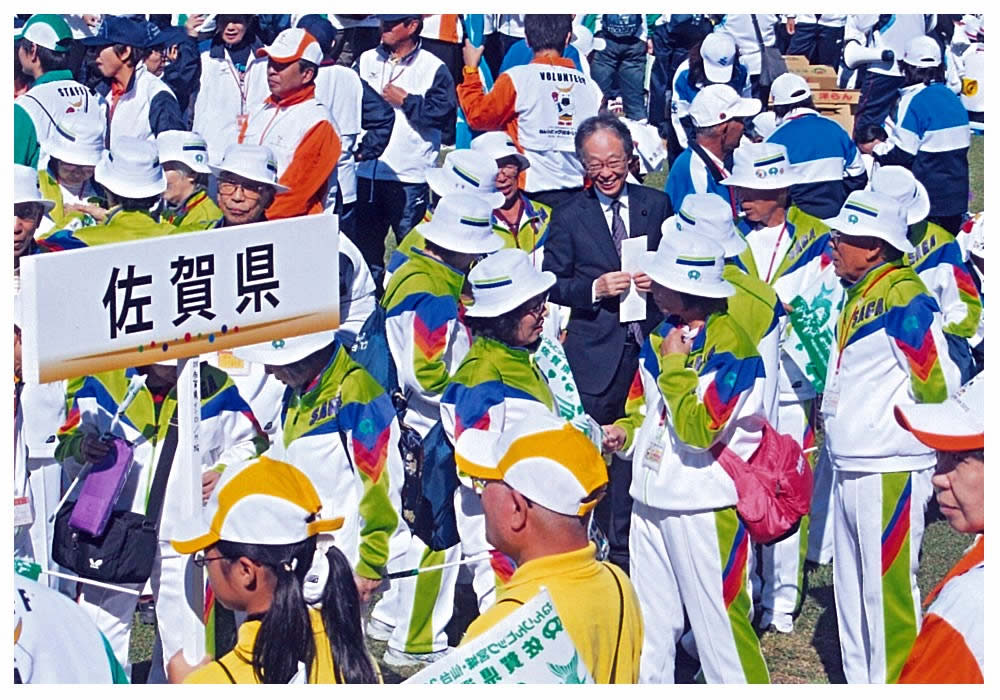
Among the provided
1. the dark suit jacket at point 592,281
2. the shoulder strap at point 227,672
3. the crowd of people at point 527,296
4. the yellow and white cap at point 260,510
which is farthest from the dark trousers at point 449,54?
the shoulder strap at point 227,672

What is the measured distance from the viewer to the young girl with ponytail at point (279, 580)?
561 centimetres

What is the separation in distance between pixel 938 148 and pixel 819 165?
59cm

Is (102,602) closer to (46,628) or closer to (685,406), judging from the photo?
(46,628)

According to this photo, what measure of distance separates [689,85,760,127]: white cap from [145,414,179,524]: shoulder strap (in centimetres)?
250

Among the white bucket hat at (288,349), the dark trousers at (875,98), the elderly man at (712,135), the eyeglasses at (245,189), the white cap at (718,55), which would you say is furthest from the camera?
the dark trousers at (875,98)

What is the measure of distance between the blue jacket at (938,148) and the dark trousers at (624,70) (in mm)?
1035

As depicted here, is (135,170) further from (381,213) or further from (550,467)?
(550,467)

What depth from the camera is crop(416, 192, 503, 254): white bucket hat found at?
23.1ft

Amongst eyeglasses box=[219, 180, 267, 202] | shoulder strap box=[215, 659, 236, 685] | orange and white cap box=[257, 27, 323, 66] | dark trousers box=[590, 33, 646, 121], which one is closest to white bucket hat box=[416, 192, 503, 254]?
eyeglasses box=[219, 180, 267, 202]

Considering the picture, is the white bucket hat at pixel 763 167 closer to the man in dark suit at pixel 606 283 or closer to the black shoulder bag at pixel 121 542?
the man in dark suit at pixel 606 283

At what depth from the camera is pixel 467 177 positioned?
7.24 metres

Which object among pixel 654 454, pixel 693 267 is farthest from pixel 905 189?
pixel 654 454

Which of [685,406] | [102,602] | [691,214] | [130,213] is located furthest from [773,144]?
[102,602]

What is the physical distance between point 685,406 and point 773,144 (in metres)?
1.41
